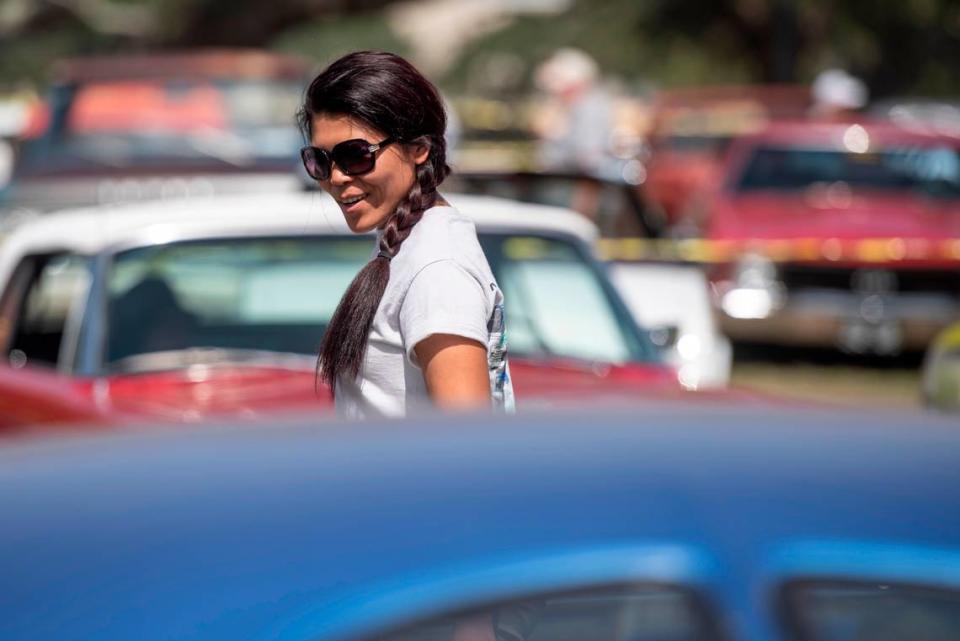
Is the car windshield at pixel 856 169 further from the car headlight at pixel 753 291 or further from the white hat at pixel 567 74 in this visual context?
the white hat at pixel 567 74

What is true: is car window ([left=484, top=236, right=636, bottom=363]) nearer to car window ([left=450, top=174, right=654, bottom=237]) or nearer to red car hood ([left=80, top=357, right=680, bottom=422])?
red car hood ([left=80, top=357, right=680, bottom=422])

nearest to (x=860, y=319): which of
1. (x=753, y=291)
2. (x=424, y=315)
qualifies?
(x=753, y=291)

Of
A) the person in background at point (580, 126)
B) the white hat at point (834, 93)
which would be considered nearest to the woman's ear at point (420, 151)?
the person in background at point (580, 126)

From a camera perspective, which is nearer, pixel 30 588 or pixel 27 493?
pixel 30 588

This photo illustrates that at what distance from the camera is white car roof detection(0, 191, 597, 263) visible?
225 inches

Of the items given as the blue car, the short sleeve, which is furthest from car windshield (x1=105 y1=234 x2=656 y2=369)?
the blue car

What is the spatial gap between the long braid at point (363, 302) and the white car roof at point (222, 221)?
104 inches

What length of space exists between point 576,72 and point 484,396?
11763mm

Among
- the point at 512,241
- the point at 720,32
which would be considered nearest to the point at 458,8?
the point at 720,32

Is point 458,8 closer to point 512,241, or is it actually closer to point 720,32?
point 720,32

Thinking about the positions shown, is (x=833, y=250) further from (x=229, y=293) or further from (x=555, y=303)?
(x=229, y=293)

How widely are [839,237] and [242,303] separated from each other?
7083 millimetres

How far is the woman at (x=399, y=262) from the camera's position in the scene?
2678mm

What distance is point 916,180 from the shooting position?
13.4 metres
